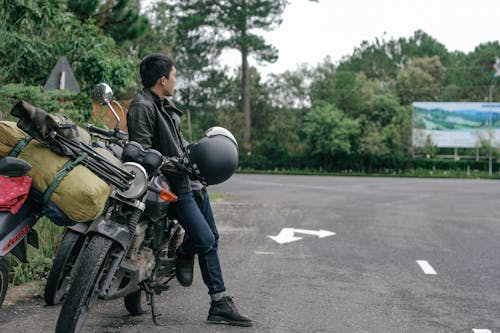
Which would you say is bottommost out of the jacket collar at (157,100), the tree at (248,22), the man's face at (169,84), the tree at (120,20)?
the jacket collar at (157,100)

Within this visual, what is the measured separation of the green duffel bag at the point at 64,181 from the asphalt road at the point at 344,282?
123 centimetres

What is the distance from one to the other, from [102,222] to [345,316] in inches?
89.2

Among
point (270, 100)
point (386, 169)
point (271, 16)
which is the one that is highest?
point (271, 16)

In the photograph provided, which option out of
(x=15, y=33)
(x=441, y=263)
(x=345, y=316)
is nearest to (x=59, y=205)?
(x=345, y=316)

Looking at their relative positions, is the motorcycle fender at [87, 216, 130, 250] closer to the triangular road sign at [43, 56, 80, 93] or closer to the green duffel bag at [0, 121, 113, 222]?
the green duffel bag at [0, 121, 113, 222]

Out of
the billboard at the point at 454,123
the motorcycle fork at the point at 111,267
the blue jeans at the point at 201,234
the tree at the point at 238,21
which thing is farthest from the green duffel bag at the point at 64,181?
the billboard at the point at 454,123

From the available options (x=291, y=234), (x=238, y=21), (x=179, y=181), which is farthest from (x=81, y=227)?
(x=238, y=21)

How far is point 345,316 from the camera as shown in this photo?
529 centimetres

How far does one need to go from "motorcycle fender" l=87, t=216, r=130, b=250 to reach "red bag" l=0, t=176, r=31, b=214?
411mm

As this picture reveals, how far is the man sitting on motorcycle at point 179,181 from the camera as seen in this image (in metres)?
4.70

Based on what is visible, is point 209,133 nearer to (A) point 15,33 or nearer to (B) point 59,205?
(B) point 59,205

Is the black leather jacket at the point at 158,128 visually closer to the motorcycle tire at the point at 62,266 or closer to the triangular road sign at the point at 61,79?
the motorcycle tire at the point at 62,266

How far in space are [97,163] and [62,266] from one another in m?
0.64

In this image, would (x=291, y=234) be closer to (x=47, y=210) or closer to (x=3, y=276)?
(x=3, y=276)
